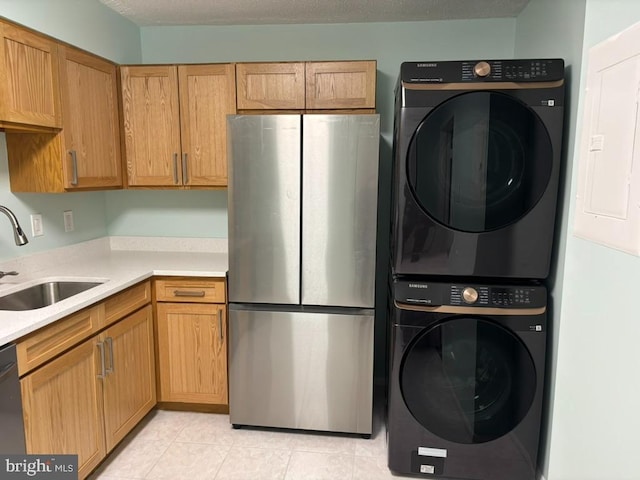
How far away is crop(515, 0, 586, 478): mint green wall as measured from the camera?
1.74m

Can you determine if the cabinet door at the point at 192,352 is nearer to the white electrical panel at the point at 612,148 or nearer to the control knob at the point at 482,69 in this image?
the control knob at the point at 482,69

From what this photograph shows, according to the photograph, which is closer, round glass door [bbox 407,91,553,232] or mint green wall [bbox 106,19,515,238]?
round glass door [bbox 407,91,553,232]

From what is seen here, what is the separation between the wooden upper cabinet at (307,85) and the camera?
2412mm

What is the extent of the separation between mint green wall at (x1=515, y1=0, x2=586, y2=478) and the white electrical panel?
168 millimetres

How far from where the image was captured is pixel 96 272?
2338 mm

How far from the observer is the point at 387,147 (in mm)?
2754

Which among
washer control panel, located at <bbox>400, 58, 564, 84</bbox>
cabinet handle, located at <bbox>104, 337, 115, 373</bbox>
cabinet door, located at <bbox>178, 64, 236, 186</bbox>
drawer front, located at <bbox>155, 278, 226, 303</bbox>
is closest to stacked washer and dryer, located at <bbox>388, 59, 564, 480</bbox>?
washer control panel, located at <bbox>400, 58, 564, 84</bbox>

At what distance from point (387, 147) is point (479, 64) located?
1.00m

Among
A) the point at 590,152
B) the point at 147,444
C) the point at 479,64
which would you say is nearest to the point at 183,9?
the point at 479,64

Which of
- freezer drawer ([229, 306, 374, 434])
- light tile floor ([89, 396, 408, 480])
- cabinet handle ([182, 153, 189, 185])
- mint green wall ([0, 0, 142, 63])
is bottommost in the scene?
light tile floor ([89, 396, 408, 480])

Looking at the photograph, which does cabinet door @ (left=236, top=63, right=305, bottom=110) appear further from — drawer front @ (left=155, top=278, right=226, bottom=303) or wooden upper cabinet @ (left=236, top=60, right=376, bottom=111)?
drawer front @ (left=155, top=278, right=226, bottom=303)

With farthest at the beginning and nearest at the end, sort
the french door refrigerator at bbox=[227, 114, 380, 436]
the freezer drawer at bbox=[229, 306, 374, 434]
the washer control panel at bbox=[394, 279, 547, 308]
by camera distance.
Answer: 1. the freezer drawer at bbox=[229, 306, 374, 434]
2. the french door refrigerator at bbox=[227, 114, 380, 436]
3. the washer control panel at bbox=[394, 279, 547, 308]

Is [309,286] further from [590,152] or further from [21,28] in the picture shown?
[21,28]

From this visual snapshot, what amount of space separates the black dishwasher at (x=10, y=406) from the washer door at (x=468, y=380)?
151 centimetres
